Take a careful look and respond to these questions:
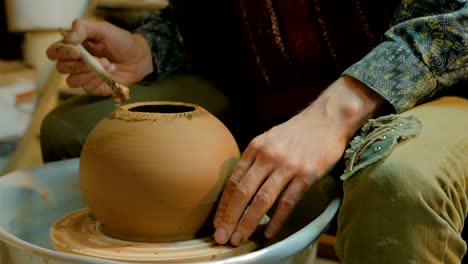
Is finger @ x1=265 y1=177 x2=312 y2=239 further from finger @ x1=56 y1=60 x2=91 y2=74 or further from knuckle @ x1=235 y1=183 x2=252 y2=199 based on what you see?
finger @ x1=56 y1=60 x2=91 y2=74

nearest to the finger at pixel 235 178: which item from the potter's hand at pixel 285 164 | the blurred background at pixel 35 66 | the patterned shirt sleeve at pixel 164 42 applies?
the potter's hand at pixel 285 164

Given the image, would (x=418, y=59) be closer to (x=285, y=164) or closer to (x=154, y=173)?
(x=285, y=164)

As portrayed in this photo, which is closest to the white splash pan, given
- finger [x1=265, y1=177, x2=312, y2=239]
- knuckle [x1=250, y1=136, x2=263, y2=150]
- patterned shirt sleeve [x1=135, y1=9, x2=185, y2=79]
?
finger [x1=265, y1=177, x2=312, y2=239]

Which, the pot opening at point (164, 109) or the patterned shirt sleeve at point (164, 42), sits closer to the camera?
the pot opening at point (164, 109)

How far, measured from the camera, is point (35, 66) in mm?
2266

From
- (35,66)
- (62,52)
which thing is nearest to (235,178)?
(62,52)

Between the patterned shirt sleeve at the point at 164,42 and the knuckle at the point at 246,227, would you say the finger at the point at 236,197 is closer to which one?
the knuckle at the point at 246,227

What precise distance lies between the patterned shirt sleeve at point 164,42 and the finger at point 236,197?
607 millimetres

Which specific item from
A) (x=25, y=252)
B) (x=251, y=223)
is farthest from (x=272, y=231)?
(x=25, y=252)

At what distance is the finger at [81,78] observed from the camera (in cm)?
129

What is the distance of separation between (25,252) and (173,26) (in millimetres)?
827

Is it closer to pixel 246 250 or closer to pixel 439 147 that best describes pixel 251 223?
pixel 246 250

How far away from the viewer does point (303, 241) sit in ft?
2.63

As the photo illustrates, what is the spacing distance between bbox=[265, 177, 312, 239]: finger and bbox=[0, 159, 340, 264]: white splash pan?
3cm
